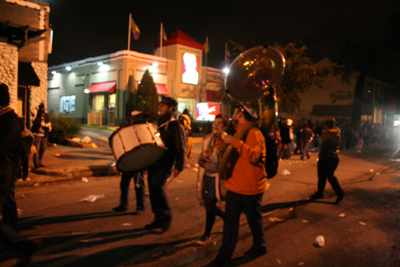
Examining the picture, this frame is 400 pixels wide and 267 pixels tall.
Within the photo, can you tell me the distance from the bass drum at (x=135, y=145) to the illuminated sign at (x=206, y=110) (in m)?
22.3

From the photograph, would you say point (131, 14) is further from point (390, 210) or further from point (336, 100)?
point (336, 100)

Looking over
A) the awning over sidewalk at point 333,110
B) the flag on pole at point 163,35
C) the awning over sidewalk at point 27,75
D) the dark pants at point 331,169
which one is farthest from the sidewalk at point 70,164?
the awning over sidewalk at point 333,110

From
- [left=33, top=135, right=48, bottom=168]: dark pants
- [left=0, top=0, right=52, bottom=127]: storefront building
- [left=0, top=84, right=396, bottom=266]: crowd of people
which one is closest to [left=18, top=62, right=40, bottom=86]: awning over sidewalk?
[left=0, top=0, right=52, bottom=127]: storefront building

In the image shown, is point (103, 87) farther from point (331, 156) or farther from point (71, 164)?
point (331, 156)

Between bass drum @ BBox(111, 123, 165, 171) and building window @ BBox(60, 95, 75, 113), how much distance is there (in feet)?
88.3

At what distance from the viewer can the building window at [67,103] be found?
95.4ft

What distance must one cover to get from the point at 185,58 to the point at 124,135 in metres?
25.2

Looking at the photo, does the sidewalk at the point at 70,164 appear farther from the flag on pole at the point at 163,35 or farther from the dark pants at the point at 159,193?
the flag on pole at the point at 163,35

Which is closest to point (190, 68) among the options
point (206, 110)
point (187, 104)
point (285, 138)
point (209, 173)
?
point (187, 104)

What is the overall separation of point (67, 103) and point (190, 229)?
28.1m

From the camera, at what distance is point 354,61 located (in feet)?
98.7

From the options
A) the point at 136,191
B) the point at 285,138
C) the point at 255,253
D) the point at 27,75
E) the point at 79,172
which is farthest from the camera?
the point at 285,138

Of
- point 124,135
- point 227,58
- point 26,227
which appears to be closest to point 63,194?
point 26,227

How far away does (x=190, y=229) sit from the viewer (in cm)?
496
